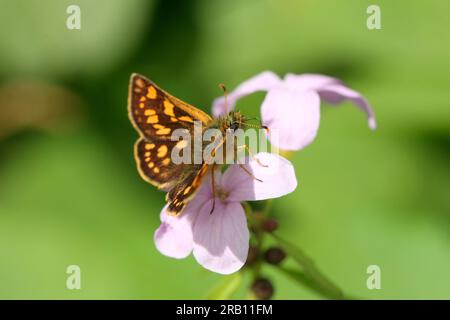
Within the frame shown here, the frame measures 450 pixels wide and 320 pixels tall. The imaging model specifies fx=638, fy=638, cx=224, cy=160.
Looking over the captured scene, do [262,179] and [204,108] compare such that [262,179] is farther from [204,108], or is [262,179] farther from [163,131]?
[204,108]

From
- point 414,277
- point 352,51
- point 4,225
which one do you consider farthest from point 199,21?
point 414,277

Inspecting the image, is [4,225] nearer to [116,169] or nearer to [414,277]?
[116,169]

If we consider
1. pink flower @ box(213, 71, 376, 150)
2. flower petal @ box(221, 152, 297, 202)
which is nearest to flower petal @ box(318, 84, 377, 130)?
pink flower @ box(213, 71, 376, 150)

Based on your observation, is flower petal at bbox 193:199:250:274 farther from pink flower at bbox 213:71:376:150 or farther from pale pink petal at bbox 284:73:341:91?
pale pink petal at bbox 284:73:341:91

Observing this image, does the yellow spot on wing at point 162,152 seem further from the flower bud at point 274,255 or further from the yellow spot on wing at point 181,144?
the flower bud at point 274,255

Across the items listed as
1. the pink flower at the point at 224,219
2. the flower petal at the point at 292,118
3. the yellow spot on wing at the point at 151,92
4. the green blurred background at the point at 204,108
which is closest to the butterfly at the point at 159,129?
the yellow spot on wing at the point at 151,92

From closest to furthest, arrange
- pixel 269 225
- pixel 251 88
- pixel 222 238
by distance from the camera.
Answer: pixel 222 238, pixel 269 225, pixel 251 88

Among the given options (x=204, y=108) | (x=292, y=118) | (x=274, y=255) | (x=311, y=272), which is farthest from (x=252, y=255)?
(x=204, y=108)
